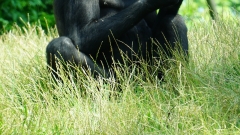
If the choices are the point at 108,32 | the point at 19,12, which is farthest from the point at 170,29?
the point at 19,12

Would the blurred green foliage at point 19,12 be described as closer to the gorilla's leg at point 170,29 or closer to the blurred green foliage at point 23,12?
the blurred green foliage at point 23,12

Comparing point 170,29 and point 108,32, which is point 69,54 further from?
point 170,29

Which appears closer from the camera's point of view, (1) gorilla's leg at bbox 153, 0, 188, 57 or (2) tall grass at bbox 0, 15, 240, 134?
(2) tall grass at bbox 0, 15, 240, 134

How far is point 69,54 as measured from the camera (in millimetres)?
4293

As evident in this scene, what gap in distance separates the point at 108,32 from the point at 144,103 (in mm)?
721

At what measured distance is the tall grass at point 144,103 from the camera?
3.34 m

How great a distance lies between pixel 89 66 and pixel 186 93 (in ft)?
2.96

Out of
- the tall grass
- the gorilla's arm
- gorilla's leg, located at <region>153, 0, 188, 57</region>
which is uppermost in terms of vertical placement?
the gorilla's arm

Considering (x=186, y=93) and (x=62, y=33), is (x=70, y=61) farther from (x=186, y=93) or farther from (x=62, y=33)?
(x=186, y=93)

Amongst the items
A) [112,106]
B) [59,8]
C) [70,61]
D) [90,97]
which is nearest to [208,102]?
[112,106]

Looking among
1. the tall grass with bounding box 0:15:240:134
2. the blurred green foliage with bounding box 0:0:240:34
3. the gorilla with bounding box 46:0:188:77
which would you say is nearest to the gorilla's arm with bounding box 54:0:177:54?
the gorilla with bounding box 46:0:188:77

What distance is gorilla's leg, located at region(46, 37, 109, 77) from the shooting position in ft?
14.1

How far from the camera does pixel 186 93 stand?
3832 mm

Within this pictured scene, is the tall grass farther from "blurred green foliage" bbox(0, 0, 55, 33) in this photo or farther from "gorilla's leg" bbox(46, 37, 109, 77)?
"blurred green foliage" bbox(0, 0, 55, 33)
